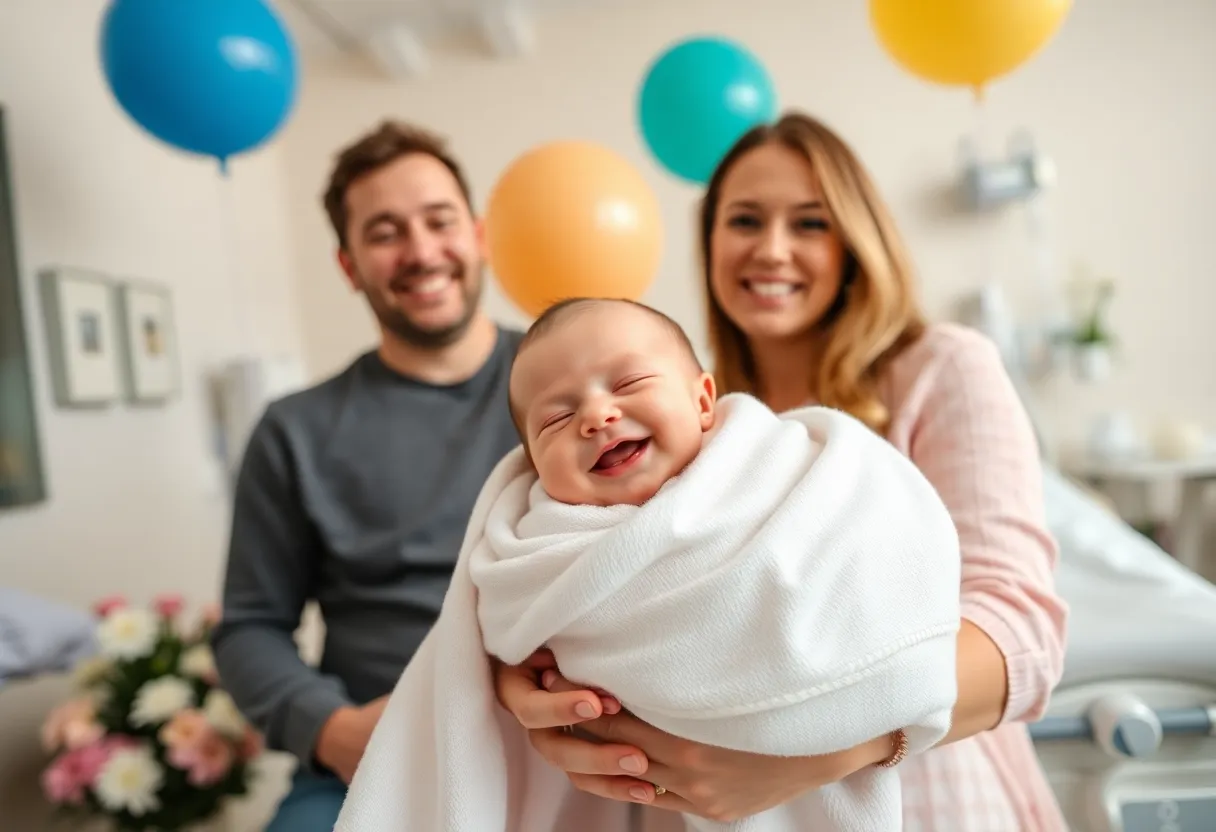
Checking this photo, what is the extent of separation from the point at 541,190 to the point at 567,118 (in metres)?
2.02

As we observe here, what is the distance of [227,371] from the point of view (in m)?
2.56

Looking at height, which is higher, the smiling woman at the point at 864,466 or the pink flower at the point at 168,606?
the smiling woman at the point at 864,466

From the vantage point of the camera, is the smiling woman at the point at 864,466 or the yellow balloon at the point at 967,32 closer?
Answer: the smiling woman at the point at 864,466

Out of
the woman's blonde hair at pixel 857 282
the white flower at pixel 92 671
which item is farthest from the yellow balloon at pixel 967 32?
the white flower at pixel 92 671

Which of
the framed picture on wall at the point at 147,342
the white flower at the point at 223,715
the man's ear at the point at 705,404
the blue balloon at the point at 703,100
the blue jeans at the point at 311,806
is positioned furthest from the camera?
the framed picture on wall at the point at 147,342

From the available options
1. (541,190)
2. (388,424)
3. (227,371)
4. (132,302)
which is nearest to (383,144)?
(541,190)

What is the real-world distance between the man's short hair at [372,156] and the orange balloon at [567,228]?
0.18m

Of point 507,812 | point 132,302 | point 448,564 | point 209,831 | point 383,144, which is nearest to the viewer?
point 507,812

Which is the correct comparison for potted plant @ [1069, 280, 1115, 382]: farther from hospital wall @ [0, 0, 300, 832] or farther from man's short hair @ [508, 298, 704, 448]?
hospital wall @ [0, 0, 300, 832]

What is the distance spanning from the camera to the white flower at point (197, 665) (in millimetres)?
1668

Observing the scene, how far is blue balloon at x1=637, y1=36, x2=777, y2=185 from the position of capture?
1.86 meters

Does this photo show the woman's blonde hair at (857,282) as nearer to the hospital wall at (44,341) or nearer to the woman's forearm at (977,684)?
the woman's forearm at (977,684)

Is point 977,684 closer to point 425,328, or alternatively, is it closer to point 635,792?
point 635,792

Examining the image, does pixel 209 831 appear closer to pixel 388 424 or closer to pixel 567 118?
pixel 388 424
